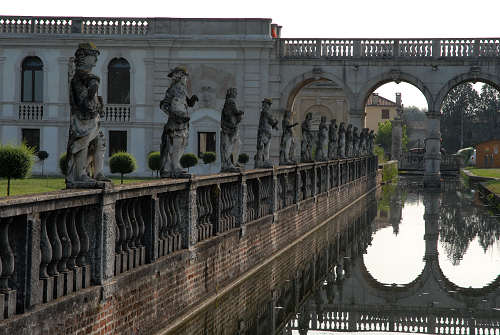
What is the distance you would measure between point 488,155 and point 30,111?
45257 millimetres

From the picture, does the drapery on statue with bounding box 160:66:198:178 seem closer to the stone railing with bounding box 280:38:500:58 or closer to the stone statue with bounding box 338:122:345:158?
the stone statue with bounding box 338:122:345:158

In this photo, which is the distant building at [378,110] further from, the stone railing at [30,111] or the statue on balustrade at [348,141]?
the stone railing at [30,111]

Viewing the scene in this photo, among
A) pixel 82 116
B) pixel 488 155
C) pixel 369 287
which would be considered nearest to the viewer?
pixel 82 116

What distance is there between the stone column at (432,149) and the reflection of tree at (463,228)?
9409 mm

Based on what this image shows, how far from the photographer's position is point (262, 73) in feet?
128

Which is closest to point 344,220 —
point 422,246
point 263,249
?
point 422,246

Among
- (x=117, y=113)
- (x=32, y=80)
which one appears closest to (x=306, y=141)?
(x=117, y=113)

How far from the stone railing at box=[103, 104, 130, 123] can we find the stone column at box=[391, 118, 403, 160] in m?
31.0

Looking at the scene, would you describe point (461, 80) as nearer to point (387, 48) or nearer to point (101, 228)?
point (387, 48)

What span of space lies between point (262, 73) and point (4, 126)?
12875 millimetres

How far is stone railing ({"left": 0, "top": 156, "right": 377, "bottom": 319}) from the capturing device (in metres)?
5.59

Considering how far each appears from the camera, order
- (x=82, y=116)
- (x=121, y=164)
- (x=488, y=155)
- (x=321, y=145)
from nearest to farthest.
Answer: (x=82, y=116) < (x=121, y=164) < (x=321, y=145) < (x=488, y=155)

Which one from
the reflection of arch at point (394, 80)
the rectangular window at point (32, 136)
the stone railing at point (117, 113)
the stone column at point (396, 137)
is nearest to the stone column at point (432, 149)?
the reflection of arch at point (394, 80)

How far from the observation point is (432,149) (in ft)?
130
